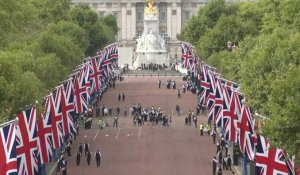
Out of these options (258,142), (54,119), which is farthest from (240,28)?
(258,142)

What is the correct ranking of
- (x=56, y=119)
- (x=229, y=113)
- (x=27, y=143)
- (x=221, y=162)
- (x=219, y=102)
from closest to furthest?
1. (x=27, y=143)
2. (x=56, y=119)
3. (x=229, y=113)
4. (x=219, y=102)
5. (x=221, y=162)

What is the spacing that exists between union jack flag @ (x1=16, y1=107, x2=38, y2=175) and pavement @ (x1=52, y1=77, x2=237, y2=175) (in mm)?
17782

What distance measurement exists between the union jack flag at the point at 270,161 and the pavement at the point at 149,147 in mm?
18999

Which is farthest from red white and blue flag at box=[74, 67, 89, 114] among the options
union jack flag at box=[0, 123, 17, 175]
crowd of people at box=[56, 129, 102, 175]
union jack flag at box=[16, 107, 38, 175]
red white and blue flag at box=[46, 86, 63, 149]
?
union jack flag at box=[0, 123, 17, 175]

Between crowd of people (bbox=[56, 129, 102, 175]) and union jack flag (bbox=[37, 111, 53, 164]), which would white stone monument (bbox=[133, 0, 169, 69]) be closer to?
crowd of people (bbox=[56, 129, 102, 175])

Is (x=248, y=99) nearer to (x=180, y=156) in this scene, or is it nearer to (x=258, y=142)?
(x=258, y=142)

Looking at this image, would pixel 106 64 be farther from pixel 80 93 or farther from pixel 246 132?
pixel 246 132

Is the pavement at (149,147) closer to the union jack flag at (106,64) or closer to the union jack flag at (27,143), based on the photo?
the union jack flag at (106,64)

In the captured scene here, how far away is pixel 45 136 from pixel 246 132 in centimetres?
1185

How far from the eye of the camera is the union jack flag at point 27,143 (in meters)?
41.9

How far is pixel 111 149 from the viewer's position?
7325cm

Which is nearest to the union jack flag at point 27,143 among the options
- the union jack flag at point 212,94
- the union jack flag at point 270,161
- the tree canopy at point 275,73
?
the union jack flag at point 270,161

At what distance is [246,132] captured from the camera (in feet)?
165

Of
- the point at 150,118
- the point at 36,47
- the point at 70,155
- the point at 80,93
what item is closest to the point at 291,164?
the point at 70,155
